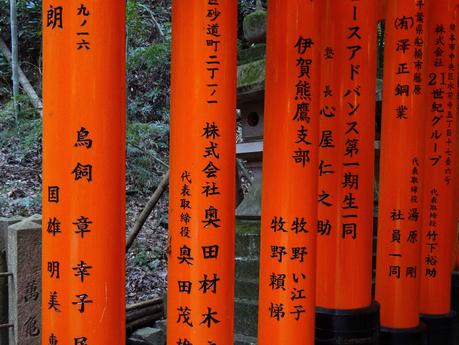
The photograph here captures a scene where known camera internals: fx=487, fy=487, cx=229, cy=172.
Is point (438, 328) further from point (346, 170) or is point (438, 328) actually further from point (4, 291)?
point (4, 291)

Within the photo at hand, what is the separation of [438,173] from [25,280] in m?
3.08

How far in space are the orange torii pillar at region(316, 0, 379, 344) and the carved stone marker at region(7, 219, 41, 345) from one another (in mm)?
1678

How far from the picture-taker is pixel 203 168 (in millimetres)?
2182

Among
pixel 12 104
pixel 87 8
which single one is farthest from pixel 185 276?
pixel 12 104

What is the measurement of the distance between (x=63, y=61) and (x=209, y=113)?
0.66 metres

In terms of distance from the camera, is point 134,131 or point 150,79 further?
point 150,79

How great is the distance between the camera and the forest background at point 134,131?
7328mm

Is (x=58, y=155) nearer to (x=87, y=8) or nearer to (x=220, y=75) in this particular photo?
(x=87, y=8)

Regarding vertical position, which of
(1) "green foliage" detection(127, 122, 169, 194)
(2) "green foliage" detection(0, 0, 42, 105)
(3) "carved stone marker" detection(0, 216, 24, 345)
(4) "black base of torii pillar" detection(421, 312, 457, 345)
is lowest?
(4) "black base of torii pillar" detection(421, 312, 457, 345)

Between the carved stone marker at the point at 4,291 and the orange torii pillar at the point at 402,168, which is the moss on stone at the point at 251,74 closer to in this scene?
the orange torii pillar at the point at 402,168

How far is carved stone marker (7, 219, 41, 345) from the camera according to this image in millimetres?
2641

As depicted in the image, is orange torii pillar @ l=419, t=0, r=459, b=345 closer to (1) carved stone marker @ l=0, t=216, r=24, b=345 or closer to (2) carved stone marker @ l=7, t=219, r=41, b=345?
(2) carved stone marker @ l=7, t=219, r=41, b=345

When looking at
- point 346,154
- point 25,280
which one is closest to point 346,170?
point 346,154

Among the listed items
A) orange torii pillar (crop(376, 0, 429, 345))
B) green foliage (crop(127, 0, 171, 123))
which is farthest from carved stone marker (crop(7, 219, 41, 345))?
green foliage (crop(127, 0, 171, 123))
